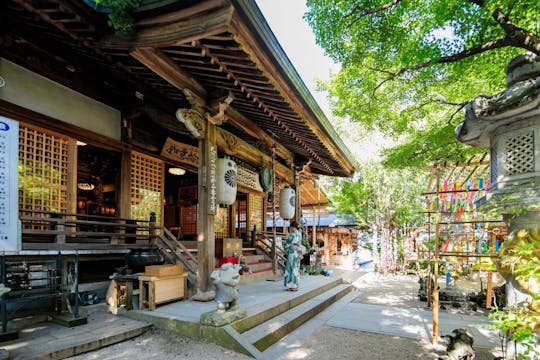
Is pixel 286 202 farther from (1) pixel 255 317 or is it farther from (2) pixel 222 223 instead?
(1) pixel 255 317

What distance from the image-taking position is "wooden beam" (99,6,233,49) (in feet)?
13.1

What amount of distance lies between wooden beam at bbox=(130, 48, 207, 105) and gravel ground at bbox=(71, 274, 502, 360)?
14.1 feet

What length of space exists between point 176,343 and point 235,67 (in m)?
4.56

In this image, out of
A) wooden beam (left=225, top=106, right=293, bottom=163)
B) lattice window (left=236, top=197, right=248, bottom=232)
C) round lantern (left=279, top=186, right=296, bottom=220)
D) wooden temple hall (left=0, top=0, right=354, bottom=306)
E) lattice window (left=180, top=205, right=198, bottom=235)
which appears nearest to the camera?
wooden temple hall (left=0, top=0, right=354, bottom=306)

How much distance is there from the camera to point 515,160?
3.99m

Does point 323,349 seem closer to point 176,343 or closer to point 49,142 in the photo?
point 176,343

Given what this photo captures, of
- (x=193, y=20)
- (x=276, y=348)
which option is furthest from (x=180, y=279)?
(x=193, y=20)

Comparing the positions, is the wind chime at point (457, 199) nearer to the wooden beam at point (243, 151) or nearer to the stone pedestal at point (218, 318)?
the stone pedestal at point (218, 318)

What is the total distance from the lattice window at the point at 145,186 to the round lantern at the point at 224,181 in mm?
2344

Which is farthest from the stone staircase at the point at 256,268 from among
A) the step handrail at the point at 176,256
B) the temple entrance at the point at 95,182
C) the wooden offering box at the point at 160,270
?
the temple entrance at the point at 95,182

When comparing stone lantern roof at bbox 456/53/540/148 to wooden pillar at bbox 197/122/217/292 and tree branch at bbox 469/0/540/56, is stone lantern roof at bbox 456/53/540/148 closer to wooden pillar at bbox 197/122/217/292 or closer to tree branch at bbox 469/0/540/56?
tree branch at bbox 469/0/540/56

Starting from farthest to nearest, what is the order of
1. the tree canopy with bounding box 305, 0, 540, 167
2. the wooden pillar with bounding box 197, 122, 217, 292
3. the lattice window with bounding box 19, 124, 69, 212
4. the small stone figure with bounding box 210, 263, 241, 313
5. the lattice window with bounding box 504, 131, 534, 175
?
the wooden pillar with bounding box 197, 122, 217, 292, the lattice window with bounding box 19, 124, 69, 212, the tree canopy with bounding box 305, 0, 540, 167, the small stone figure with bounding box 210, 263, 241, 313, the lattice window with bounding box 504, 131, 534, 175

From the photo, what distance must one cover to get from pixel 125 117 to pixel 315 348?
6.73 meters

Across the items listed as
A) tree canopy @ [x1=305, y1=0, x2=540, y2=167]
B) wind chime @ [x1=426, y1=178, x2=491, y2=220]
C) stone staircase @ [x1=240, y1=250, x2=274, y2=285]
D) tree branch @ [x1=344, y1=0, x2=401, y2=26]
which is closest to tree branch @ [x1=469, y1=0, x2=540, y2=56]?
tree canopy @ [x1=305, y1=0, x2=540, y2=167]
